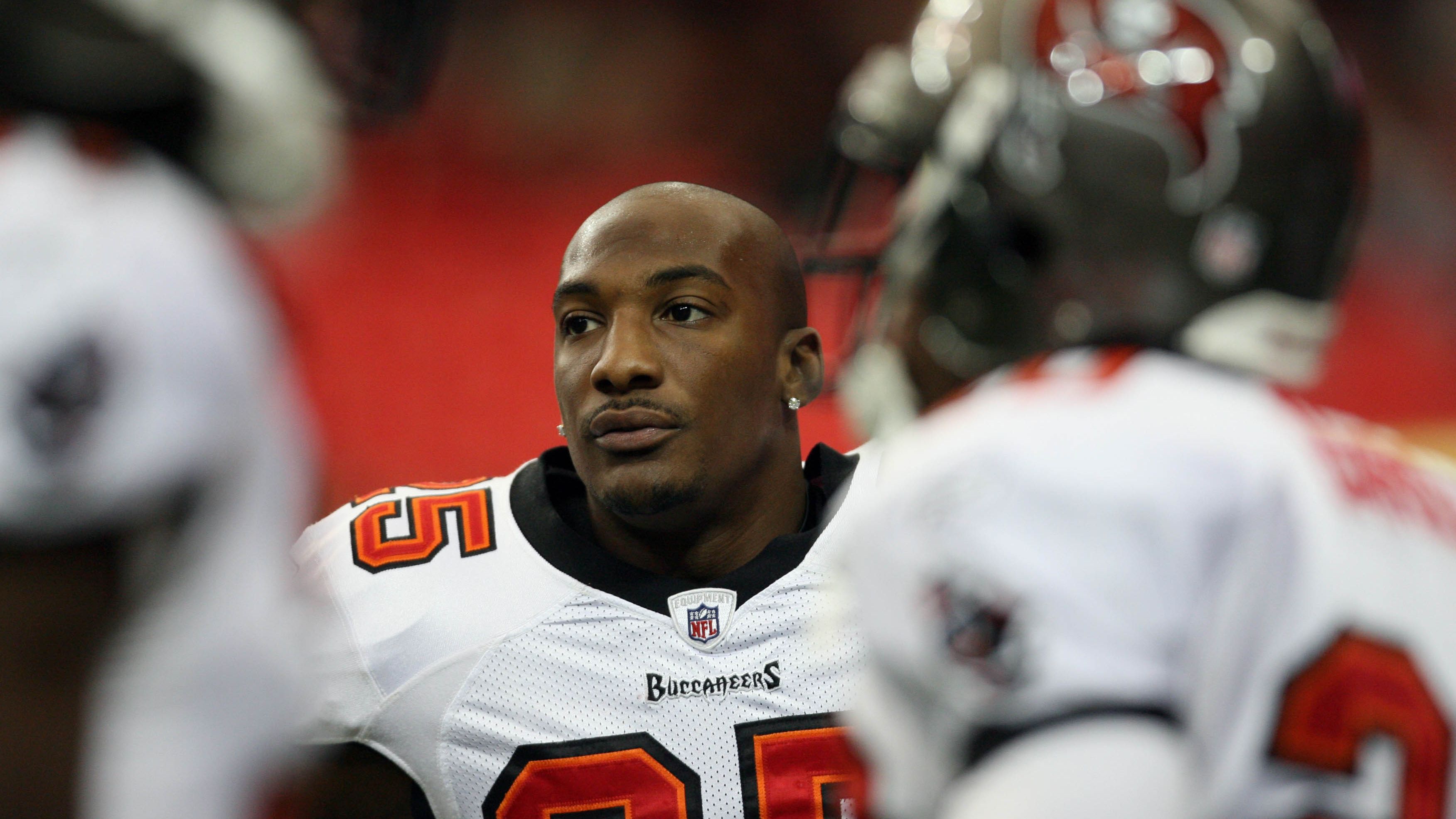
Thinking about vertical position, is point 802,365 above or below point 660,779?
above

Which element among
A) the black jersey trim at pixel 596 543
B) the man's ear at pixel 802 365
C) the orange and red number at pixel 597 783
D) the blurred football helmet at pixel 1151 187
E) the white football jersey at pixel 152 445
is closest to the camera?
the white football jersey at pixel 152 445

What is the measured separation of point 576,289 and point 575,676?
0.53m

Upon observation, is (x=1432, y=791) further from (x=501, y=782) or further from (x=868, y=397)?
(x=501, y=782)

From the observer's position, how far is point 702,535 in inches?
78.7

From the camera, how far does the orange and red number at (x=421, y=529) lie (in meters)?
1.96

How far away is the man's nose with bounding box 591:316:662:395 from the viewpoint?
6.20ft

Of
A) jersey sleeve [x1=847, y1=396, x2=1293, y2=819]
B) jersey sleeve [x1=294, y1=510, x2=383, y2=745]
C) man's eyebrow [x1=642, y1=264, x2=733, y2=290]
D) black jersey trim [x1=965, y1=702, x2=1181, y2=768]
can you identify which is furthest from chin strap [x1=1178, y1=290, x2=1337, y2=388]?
jersey sleeve [x1=294, y1=510, x2=383, y2=745]

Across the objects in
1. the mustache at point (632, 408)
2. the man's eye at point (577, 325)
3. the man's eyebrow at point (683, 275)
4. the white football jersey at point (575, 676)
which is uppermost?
the man's eyebrow at point (683, 275)

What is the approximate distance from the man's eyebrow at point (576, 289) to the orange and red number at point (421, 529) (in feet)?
1.02

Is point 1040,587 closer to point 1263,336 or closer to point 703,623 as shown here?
point 1263,336

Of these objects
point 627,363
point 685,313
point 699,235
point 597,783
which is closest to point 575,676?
point 597,783

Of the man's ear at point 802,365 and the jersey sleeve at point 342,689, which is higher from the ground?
the man's ear at point 802,365

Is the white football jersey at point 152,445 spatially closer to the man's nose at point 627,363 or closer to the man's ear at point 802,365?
the man's nose at point 627,363

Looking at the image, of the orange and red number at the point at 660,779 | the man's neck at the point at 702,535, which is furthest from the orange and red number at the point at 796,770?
the man's neck at the point at 702,535
